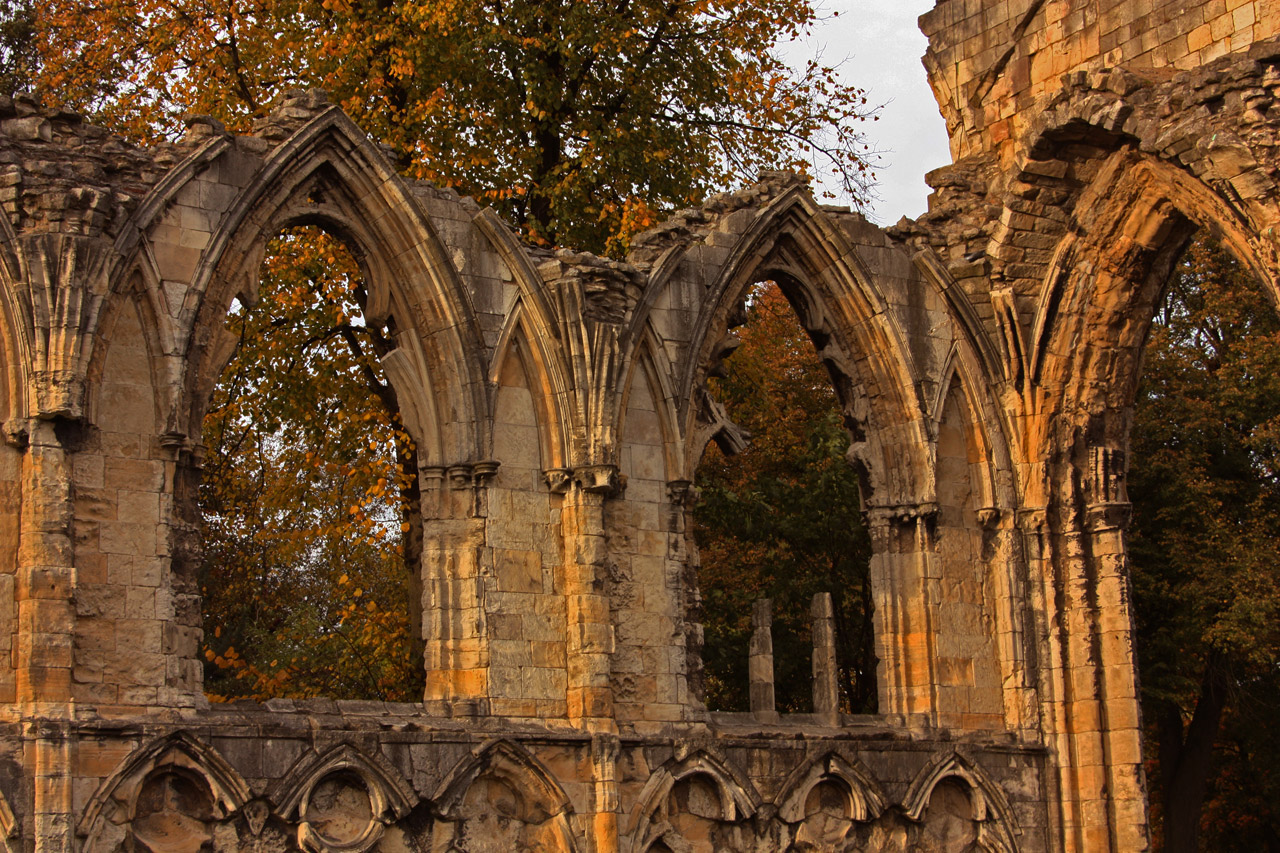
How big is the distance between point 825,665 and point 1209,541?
6.36 meters

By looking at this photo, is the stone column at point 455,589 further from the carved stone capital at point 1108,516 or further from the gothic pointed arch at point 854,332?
the carved stone capital at point 1108,516

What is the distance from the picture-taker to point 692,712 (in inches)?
436

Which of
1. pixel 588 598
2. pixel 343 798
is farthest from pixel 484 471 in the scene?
pixel 343 798

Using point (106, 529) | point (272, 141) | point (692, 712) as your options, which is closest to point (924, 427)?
point (692, 712)

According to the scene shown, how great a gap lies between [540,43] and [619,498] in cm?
521

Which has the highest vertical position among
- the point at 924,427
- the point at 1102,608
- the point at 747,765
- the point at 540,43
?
the point at 540,43

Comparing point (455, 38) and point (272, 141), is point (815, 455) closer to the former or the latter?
point (455, 38)

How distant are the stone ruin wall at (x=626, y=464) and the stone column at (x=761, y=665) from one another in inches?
5.7

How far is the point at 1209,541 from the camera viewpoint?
16922 mm

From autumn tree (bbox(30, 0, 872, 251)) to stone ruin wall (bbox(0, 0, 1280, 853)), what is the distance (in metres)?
2.81

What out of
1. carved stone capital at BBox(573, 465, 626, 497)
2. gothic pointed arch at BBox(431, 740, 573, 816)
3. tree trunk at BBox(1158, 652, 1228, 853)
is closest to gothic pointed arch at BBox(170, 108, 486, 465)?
carved stone capital at BBox(573, 465, 626, 497)

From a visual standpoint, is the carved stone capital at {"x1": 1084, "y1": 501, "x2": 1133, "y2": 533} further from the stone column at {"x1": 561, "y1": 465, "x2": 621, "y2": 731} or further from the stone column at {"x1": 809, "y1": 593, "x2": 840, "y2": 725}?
the stone column at {"x1": 561, "y1": 465, "x2": 621, "y2": 731}

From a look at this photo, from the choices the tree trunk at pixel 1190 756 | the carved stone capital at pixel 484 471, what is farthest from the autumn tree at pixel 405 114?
the tree trunk at pixel 1190 756

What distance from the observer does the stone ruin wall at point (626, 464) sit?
30.8 feet
